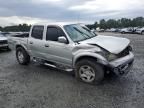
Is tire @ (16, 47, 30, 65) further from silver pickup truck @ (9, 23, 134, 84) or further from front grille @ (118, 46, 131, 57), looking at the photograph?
front grille @ (118, 46, 131, 57)

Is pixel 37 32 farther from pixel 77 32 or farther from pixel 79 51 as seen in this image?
pixel 79 51

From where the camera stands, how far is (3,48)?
13906 millimetres

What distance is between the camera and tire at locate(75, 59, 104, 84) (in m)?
5.46

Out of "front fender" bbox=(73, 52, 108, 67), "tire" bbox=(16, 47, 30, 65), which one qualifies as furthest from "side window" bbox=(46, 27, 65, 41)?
"tire" bbox=(16, 47, 30, 65)

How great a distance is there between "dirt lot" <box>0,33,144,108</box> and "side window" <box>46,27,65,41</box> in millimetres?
1352

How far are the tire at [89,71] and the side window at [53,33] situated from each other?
132 centimetres

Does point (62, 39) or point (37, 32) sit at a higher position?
point (37, 32)

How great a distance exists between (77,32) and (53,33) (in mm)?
875

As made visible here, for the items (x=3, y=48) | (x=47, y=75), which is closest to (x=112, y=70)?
(x=47, y=75)

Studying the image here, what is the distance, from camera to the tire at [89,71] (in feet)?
17.9

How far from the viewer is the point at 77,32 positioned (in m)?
6.59

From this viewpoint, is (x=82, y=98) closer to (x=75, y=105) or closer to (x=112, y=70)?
(x=75, y=105)

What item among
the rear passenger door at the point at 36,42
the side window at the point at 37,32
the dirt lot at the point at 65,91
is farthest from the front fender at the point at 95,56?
the side window at the point at 37,32

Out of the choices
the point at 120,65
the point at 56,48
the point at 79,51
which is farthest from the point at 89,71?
the point at 56,48
